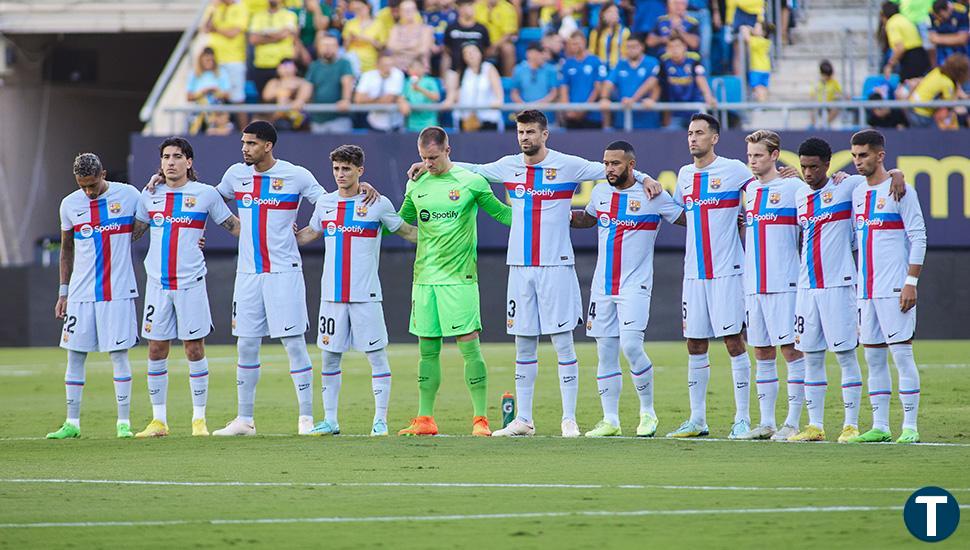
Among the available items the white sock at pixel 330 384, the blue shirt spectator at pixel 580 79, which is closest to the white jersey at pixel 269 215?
the white sock at pixel 330 384

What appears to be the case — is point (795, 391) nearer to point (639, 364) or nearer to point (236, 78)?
point (639, 364)

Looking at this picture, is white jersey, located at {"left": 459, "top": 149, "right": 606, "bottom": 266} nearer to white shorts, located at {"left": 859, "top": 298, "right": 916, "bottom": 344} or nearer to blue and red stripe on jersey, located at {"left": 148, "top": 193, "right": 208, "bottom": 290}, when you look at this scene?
white shorts, located at {"left": 859, "top": 298, "right": 916, "bottom": 344}

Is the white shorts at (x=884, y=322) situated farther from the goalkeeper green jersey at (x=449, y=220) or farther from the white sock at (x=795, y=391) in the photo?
the goalkeeper green jersey at (x=449, y=220)

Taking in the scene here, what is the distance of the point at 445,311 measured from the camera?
40.6 feet

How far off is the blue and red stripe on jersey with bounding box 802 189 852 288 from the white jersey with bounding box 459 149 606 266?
5.70ft

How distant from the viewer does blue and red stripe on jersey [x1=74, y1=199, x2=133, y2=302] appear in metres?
13.0

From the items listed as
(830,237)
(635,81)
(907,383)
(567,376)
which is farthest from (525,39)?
(907,383)

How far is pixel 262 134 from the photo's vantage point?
506 inches

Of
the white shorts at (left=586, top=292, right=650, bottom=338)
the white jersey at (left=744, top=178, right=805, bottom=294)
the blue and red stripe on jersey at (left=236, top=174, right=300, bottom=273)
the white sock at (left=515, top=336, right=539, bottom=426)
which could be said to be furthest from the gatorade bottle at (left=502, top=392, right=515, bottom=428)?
the blue and red stripe on jersey at (left=236, top=174, right=300, bottom=273)

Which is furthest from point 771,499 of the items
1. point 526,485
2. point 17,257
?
point 17,257

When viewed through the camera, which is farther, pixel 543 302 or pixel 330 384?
pixel 330 384

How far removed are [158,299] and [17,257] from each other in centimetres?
1692

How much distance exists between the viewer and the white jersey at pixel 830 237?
11609 millimetres

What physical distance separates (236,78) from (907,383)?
→ 14591 millimetres
